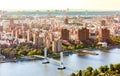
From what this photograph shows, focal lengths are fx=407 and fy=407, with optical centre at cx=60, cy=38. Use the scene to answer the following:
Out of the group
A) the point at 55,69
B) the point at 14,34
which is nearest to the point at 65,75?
the point at 55,69

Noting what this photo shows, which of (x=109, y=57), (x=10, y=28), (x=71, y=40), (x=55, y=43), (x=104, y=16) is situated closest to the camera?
(x=109, y=57)

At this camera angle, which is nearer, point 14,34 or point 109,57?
point 109,57

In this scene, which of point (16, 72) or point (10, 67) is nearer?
point (16, 72)

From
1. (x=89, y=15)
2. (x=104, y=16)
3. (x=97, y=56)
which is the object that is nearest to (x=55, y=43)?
(x=97, y=56)

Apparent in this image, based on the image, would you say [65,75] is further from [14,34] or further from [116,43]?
[14,34]

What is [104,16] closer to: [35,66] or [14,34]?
[14,34]

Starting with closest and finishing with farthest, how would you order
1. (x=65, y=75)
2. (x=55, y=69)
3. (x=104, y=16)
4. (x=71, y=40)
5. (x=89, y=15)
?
(x=65, y=75) → (x=55, y=69) → (x=71, y=40) → (x=104, y=16) → (x=89, y=15)

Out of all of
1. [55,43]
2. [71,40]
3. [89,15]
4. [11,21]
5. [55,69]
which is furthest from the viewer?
[89,15]
